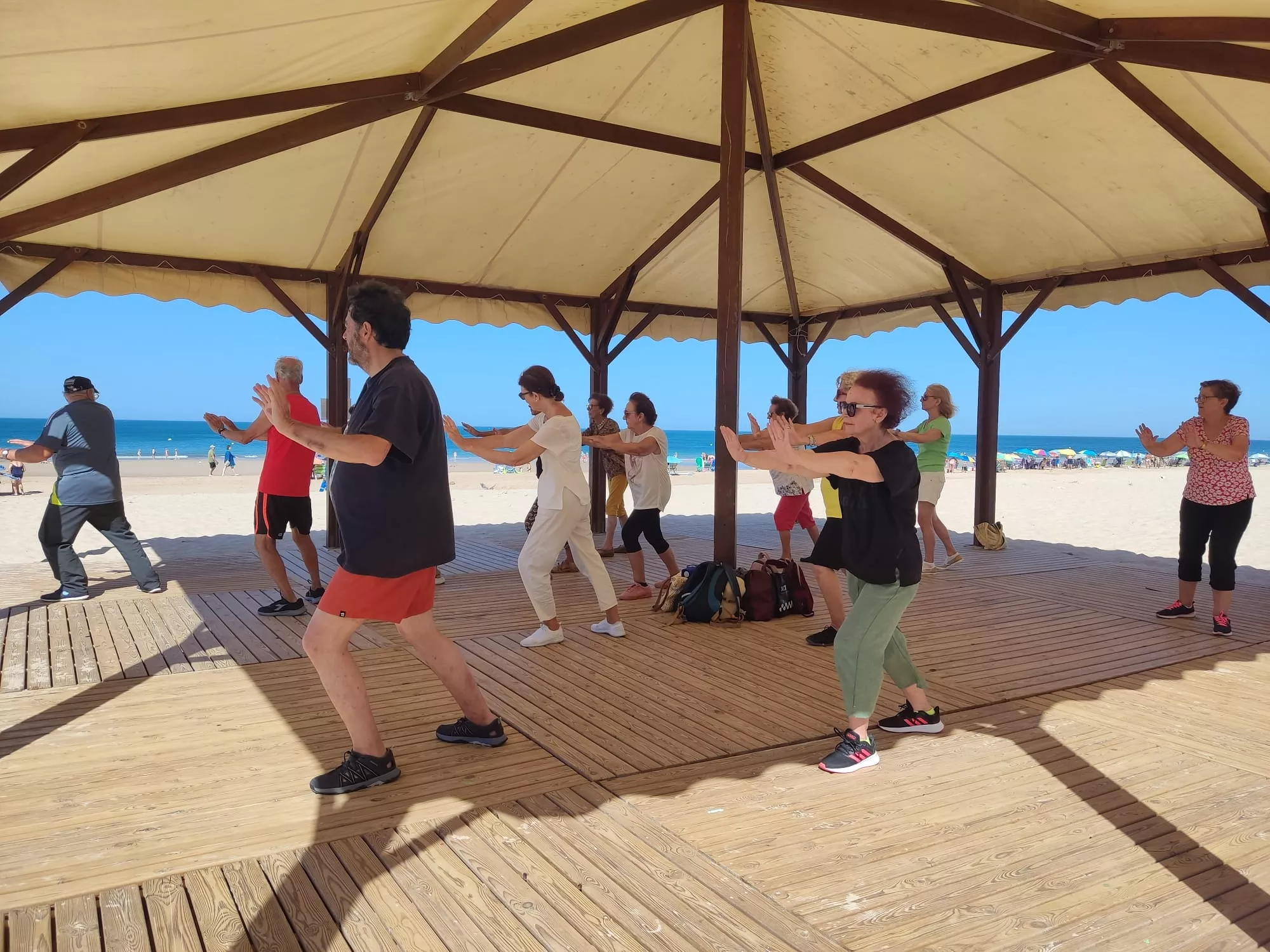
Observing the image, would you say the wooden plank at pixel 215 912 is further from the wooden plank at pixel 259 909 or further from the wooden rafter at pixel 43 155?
the wooden rafter at pixel 43 155

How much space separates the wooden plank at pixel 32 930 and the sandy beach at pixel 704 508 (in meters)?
6.89

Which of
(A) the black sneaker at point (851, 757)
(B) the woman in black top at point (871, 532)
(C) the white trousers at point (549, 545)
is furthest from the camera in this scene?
(C) the white trousers at point (549, 545)

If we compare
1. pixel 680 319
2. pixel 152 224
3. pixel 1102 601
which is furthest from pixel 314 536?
pixel 1102 601

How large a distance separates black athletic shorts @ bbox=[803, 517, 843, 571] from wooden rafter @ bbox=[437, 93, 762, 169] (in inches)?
149

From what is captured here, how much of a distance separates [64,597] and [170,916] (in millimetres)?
4710

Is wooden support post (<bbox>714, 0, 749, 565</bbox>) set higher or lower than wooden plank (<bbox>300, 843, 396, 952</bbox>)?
higher

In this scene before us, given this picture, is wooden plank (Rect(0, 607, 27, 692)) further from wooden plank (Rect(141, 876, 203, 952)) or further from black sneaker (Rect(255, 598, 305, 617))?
wooden plank (Rect(141, 876, 203, 952))

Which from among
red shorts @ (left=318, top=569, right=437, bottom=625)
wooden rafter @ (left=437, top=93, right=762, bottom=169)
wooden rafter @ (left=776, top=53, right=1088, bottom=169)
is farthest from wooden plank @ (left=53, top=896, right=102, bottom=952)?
wooden rafter @ (left=776, top=53, right=1088, bottom=169)

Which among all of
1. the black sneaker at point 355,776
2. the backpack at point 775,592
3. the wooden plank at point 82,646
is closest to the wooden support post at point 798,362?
the backpack at point 775,592

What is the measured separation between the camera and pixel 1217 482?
5051 mm

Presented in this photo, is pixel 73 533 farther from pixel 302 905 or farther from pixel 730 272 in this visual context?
pixel 302 905

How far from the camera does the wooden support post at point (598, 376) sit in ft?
32.5

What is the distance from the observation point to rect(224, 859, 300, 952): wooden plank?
1.89 metres

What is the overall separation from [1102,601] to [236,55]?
633 centimetres
